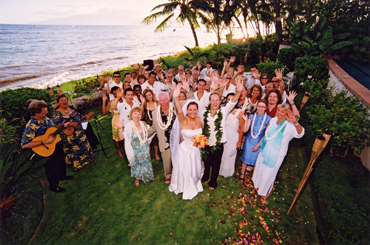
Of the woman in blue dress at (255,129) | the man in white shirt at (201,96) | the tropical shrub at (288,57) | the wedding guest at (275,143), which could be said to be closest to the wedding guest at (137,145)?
the man in white shirt at (201,96)

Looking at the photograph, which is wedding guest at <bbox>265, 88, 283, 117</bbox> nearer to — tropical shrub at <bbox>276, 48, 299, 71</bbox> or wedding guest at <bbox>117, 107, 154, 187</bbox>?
wedding guest at <bbox>117, 107, 154, 187</bbox>

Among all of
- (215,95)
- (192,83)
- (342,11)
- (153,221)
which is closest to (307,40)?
(342,11)

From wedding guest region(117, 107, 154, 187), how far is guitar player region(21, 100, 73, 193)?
1603 mm

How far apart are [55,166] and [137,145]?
2101 mm

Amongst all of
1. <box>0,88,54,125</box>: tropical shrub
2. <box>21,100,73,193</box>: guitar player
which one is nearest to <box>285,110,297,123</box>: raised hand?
<box>21,100,73,193</box>: guitar player

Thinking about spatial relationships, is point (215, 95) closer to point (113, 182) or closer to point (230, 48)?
point (113, 182)

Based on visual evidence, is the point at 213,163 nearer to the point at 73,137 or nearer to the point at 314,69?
the point at 73,137

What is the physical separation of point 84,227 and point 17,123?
10.8 ft

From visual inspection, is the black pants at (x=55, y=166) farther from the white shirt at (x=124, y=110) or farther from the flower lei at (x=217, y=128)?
the flower lei at (x=217, y=128)

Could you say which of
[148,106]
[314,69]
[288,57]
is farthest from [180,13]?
[148,106]

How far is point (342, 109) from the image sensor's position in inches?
149

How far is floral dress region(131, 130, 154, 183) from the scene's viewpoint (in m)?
4.43

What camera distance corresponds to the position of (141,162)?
467cm

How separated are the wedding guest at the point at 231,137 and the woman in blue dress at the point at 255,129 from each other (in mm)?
183
